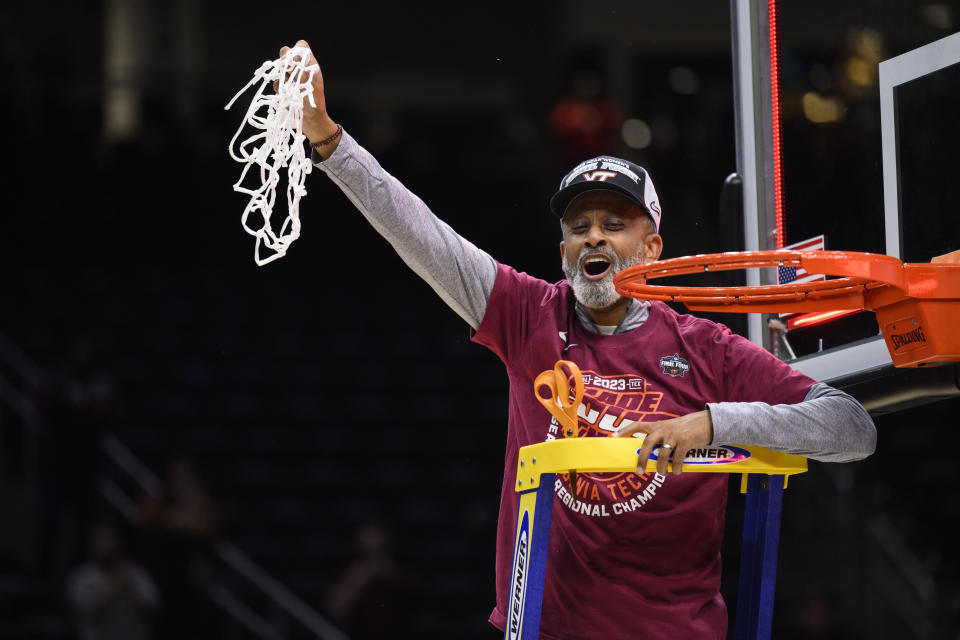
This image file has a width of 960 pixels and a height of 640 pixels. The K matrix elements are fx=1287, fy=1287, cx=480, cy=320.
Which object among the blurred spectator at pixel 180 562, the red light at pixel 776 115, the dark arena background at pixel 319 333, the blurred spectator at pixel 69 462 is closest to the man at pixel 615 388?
the red light at pixel 776 115

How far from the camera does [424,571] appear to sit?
29.7 ft

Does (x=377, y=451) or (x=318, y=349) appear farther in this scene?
(x=318, y=349)

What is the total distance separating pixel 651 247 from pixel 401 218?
56 centimetres

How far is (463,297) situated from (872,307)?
0.78 meters

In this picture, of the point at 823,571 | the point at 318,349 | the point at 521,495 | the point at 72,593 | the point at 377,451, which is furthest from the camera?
the point at 318,349

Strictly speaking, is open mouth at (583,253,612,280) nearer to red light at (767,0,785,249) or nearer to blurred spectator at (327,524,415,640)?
red light at (767,0,785,249)

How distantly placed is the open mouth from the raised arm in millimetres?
192

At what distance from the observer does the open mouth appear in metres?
2.55

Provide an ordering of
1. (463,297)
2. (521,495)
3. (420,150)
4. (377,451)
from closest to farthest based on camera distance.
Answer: (521,495) < (463,297) < (377,451) < (420,150)

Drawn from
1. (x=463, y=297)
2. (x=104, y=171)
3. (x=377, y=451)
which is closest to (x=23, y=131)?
(x=104, y=171)

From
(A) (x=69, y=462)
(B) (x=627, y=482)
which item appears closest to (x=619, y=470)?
(B) (x=627, y=482)

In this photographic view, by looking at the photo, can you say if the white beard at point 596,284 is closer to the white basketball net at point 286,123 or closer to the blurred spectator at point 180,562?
the white basketball net at point 286,123

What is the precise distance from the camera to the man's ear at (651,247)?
8.73 ft

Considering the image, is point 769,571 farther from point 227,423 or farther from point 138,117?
point 138,117
